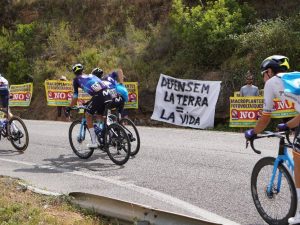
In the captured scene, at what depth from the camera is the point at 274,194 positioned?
19.4 feet

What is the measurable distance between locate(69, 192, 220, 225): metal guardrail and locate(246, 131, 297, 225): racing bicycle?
1262 mm

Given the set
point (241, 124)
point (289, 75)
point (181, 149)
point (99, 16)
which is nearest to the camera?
point (289, 75)

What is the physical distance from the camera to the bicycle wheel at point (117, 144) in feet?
32.4

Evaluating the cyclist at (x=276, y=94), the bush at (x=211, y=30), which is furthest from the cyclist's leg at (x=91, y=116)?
the bush at (x=211, y=30)

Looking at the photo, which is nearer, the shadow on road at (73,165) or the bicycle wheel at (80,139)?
the shadow on road at (73,165)

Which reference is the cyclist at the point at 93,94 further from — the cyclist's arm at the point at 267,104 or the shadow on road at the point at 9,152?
the cyclist's arm at the point at 267,104

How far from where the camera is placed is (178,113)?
18016mm

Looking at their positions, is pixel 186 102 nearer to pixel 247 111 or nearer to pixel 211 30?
pixel 247 111

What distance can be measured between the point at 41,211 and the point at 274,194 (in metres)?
2.94

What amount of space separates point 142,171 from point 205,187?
1.71 meters

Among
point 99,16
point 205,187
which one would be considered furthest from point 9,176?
point 99,16

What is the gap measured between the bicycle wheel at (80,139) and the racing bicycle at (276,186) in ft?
17.3

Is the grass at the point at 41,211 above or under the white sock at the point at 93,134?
under

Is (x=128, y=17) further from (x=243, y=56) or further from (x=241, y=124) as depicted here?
(x=241, y=124)
